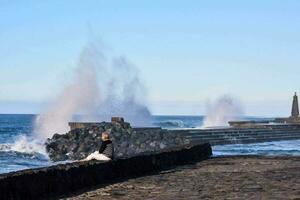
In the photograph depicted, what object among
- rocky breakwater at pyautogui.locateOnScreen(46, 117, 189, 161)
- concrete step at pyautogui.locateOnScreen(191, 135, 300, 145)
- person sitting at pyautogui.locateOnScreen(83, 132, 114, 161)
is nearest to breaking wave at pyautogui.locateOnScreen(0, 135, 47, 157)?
rocky breakwater at pyautogui.locateOnScreen(46, 117, 189, 161)

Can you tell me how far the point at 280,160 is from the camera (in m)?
20.7

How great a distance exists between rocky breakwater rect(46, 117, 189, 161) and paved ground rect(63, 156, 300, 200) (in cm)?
1930

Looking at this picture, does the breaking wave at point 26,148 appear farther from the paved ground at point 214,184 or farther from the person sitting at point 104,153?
the person sitting at point 104,153

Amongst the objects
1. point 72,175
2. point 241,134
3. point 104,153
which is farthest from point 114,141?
point 72,175

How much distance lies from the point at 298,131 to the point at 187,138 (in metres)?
20.7

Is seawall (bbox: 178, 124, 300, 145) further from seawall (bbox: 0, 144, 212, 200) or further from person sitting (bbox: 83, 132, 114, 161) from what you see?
person sitting (bbox: 83, 132, 114, 161)

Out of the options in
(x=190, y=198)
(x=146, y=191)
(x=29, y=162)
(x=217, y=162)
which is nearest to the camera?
(x=190, y=198)

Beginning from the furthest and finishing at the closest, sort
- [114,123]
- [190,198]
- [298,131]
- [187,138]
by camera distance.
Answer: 1. [298,131]
2. [114,123]
3. [187,138]
4. [190,198]

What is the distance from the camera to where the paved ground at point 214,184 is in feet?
38.1

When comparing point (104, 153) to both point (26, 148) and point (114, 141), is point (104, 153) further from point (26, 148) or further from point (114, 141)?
point (26, 148)

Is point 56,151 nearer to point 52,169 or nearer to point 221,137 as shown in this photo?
point 221,137

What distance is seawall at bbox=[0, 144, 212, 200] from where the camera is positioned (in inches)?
402

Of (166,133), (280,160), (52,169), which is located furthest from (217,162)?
(166,133)

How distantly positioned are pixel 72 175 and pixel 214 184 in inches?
119
